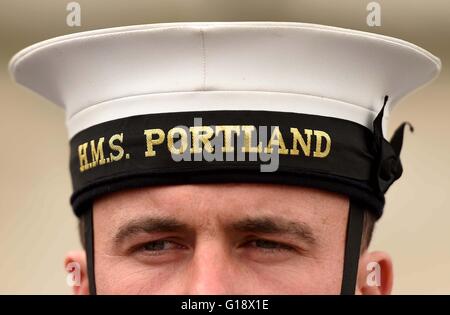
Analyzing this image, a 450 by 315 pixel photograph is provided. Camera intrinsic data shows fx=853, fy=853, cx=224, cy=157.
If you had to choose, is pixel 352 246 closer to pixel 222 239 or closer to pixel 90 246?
pixel 222 239

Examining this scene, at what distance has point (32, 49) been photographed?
231 centimetres

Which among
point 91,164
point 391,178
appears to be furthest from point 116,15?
point 391,178

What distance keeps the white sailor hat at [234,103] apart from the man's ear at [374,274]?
0.14 meters

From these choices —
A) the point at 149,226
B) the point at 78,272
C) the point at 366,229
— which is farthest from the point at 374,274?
the point at 78,272

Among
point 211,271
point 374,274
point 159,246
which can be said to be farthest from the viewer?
point 374,274

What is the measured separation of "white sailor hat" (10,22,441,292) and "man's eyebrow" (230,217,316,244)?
0.10 m

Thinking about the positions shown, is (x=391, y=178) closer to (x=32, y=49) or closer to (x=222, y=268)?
(x=222, y=268)

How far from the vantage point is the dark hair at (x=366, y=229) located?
2232 millimetres

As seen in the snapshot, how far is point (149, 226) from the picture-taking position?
2.07 meters

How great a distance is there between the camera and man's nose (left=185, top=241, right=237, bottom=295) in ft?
6.50

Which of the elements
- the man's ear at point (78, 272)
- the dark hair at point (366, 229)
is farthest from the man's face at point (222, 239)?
the man's ear at point (78, 272)

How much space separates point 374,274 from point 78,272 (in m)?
0.84

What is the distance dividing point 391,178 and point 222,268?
55 cm

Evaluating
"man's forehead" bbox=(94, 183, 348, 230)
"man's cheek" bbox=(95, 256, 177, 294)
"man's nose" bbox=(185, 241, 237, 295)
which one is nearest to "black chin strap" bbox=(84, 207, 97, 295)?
"man's cheek" bbox=(95, 256, 177, 294)
